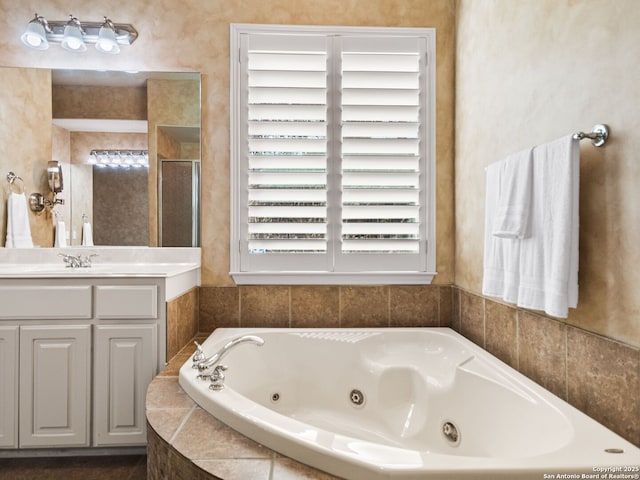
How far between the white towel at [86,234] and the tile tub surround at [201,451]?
54.9 inches

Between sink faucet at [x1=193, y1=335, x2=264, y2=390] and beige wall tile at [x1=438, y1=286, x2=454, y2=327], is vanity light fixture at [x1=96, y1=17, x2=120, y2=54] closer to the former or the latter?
sink faucet at [x1=193, y1=335, x2=264, y2=390]

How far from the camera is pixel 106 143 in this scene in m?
2.39

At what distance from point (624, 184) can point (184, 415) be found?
4.97 feet

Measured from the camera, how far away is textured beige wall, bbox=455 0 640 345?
1.12 m

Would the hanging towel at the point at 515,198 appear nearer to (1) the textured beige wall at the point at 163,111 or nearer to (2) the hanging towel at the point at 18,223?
(1) the textured beige wall at the point at 163,111

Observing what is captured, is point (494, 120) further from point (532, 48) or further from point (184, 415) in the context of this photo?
point (184, 415)

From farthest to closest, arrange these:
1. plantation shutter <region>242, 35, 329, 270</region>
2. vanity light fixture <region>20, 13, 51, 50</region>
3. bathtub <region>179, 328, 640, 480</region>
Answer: plantation shutter <region>242, 35, 329, 270</region> < vanity light fixture <region>20, 13, 51, 50</region> < bathtub <region>179, 328, 640, 480</region>

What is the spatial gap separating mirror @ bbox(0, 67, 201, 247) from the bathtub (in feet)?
2.90

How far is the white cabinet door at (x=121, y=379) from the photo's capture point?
1859 millimetres

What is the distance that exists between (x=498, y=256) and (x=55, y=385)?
80.2 inches

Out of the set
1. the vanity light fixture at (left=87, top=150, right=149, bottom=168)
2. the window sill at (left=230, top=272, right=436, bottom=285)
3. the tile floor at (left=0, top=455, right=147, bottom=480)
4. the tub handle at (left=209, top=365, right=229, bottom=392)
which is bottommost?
the tile floor at (left=0, top=455, right=147, bottom=480)

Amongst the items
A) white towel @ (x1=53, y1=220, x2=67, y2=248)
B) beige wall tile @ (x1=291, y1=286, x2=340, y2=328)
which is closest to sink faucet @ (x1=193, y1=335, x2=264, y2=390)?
beige wall tile @ (x1=291, y1=286, x2=340, y2=328)

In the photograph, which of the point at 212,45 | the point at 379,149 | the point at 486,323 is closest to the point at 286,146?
the point at 379,149

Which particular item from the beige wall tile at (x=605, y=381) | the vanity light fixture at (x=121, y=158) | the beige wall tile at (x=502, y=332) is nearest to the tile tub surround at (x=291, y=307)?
the beige wall tile at (x=502, y=332)
